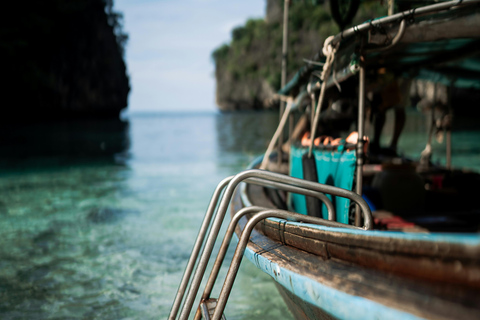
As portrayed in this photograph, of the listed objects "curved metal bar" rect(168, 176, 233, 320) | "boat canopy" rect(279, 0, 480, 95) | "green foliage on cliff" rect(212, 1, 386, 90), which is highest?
"green foliage on cliff" rect(212, 1, 386, 90)

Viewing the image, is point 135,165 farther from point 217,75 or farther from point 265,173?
point 217,75

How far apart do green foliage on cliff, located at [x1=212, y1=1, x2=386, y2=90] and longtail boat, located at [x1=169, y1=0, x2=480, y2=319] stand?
4753cm

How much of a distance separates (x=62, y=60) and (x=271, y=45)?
53.5m

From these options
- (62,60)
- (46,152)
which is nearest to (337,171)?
(46,152)

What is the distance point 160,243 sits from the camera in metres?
6.23

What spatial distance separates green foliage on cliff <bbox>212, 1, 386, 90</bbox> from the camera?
6581 cm

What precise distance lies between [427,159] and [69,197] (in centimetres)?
769

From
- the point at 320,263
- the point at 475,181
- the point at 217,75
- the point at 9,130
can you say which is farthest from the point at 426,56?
the point at 217,75

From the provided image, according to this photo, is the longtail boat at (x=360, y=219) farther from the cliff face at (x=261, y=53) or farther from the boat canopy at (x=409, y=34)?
the cliff face at (x=261, y=53)

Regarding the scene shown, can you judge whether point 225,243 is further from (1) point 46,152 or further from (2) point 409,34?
(1) point 46,152

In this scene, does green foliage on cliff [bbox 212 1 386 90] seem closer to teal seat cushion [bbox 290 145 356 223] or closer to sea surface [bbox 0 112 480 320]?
sea surface [bbox 0 112 480 320]

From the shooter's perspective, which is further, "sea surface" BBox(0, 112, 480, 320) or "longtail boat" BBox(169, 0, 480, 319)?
"sea surface" BBox(0, 112, 480, 320)

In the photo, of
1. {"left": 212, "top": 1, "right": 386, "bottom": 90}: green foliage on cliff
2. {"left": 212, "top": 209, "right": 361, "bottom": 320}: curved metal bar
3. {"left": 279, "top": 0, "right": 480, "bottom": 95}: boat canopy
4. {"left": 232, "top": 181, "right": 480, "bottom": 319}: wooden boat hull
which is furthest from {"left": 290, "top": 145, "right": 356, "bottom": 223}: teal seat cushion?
{"left": 212, "top": 1, "right": 386, "bottom": 90}: green foliage on cliff

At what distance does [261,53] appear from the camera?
290 feet
